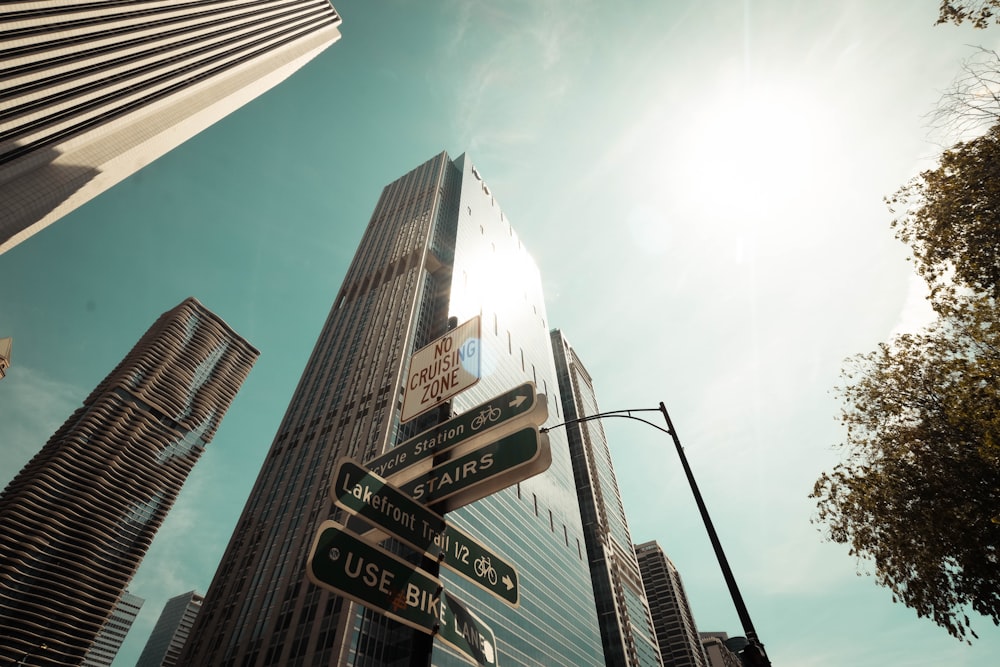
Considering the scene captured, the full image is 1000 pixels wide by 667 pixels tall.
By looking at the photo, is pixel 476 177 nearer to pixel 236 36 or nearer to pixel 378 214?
pixel 378 214

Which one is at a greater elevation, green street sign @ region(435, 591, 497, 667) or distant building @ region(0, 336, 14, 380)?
distant building @ region(0, 336, 14, 380)

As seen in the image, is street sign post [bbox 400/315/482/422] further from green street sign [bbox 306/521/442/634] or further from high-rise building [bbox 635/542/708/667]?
high-rise building [bbox 635/542/708/667]

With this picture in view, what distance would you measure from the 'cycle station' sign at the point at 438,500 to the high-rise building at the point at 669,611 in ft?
555

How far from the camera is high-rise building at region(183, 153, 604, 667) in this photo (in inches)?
2035

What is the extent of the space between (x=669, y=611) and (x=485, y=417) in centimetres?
17554

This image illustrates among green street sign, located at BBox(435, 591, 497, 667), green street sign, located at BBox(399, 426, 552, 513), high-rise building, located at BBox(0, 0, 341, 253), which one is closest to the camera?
green street sign, located at BBox(435, 591, 497, 667)

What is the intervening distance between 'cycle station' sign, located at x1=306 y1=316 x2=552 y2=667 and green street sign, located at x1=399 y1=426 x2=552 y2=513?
1cm

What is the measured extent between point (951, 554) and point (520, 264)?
123136mm

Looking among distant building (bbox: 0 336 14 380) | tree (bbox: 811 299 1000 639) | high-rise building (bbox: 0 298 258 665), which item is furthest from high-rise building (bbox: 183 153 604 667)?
high-rise building (bbox: 0 298 258 665)

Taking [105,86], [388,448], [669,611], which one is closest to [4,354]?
[105,86]

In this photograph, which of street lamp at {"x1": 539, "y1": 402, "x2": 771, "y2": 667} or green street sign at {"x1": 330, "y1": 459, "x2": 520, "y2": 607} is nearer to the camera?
green street sign at {"x1": 330, "y1": 459, "x2": 520, "y2": 607}

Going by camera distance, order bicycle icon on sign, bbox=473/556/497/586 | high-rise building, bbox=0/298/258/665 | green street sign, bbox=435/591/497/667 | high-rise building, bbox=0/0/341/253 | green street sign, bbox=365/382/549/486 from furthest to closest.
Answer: high-rise building, bbox=0/298/258/665 < high-rise building, bbox=0/0/341/253 < green street sign, bbox=365/382/549/486 < bicycle icon on sign, bbox=473/556/497/586 < green street sign, bbox=435/591/497/667

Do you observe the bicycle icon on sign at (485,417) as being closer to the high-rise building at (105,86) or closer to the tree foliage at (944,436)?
the tree foliage at (944,436)

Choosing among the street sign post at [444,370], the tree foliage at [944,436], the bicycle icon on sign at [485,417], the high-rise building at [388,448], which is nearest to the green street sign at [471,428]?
the bicycle icon on sign at [485,417]
